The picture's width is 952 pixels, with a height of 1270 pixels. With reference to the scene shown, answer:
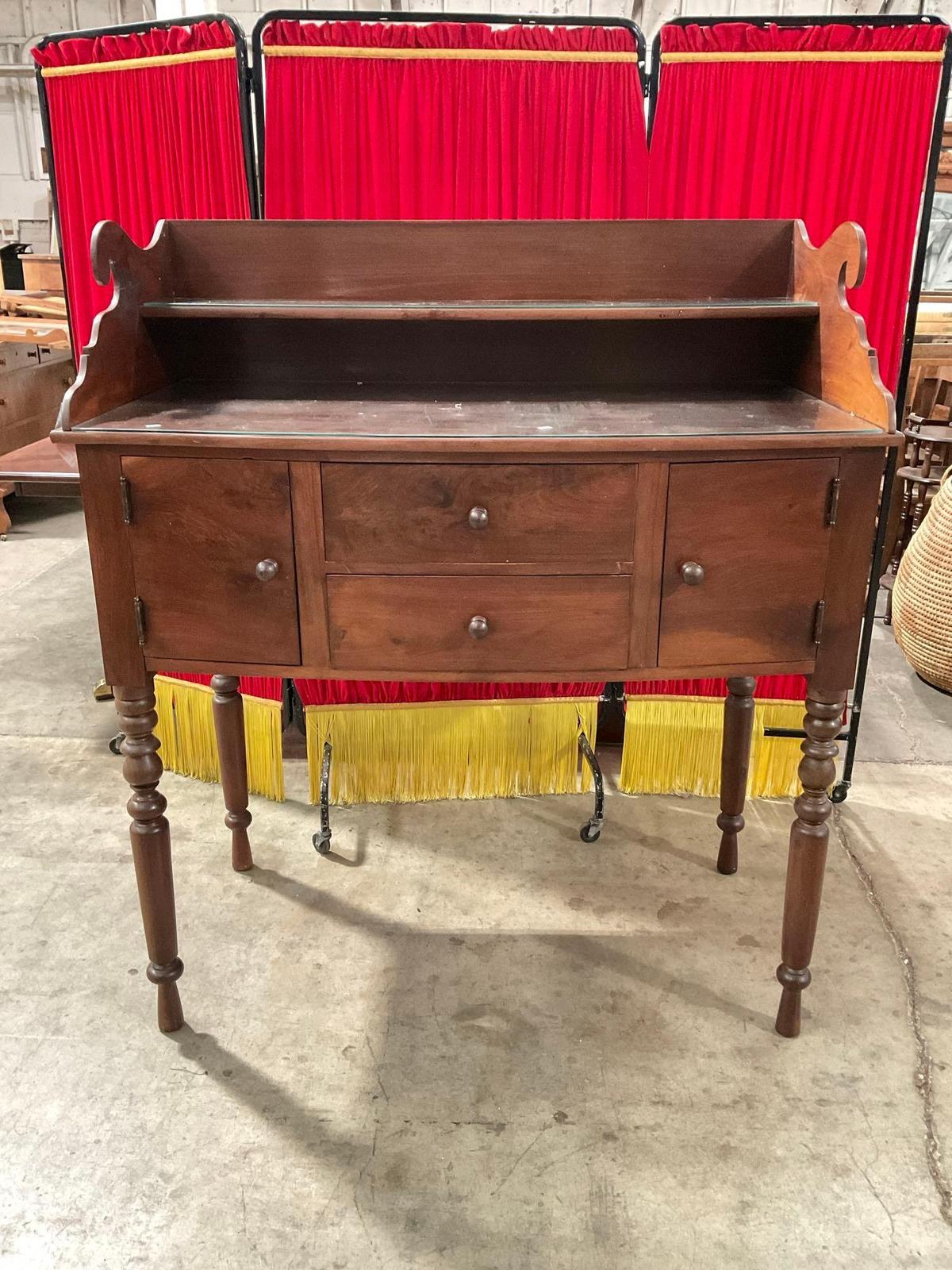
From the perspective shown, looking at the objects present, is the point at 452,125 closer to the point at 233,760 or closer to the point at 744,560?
the point at 744,560

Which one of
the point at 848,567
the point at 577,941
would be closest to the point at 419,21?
the point at 848,567

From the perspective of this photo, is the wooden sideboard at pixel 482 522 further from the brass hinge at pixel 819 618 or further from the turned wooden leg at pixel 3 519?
the turned wooden leg at pixel 3 519

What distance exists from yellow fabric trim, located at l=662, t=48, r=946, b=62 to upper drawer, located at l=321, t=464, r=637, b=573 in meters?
1.27

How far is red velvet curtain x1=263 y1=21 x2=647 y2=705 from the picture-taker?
2227 millimetres

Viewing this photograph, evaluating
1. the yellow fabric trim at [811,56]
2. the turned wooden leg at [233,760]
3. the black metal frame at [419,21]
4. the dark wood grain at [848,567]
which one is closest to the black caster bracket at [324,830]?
the turned wooden leg at [233,760]

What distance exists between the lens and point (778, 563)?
158 cm

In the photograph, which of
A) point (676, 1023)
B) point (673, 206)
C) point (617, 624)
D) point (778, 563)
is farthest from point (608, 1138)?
point (673, 206)

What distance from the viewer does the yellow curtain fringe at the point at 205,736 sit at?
266 cm

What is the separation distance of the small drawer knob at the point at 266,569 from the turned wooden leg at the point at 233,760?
68 centimetres

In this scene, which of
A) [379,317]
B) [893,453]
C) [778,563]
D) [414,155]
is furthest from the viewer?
[893,453]

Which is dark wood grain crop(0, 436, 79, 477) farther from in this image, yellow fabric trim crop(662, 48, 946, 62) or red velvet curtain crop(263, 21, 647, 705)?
yellow fabric trim crop(662, 48, 946, 62)

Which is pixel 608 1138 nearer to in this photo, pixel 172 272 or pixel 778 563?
pixel 778 563

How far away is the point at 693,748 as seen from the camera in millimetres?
2697

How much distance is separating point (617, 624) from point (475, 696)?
3.70ft
